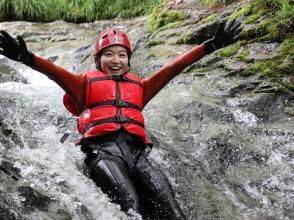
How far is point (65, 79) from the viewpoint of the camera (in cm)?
410

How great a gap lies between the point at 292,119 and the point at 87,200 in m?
2.98

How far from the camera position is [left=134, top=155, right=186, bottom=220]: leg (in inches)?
141

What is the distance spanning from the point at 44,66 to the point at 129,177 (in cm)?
113

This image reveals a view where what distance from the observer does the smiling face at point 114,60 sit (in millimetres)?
4387

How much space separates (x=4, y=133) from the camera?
4.21m

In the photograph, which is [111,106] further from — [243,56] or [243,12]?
[243,12]

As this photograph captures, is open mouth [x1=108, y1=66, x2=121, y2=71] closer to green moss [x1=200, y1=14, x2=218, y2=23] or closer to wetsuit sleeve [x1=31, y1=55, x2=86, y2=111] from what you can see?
wetsuit sleeve [x1=31, y1=55, x2=86, y2=111]

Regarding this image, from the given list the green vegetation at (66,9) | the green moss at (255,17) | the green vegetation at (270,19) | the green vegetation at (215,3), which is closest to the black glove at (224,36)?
the green vegetation at (270,19)

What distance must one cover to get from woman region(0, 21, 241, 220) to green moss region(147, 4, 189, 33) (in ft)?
12.9

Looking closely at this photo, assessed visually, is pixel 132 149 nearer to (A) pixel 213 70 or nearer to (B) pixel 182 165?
(B) pixel 182 165

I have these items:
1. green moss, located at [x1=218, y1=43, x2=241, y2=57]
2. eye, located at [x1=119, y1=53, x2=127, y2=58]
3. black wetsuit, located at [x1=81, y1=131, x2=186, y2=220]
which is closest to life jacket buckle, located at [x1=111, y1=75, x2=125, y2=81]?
eye, located at [x1=119, y1=53, x2=127, y2=58]

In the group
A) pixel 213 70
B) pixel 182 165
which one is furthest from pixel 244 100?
pixel 182 165

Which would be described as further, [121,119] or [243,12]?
[243,12]

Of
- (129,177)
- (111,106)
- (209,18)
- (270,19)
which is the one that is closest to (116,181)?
(129,177)
